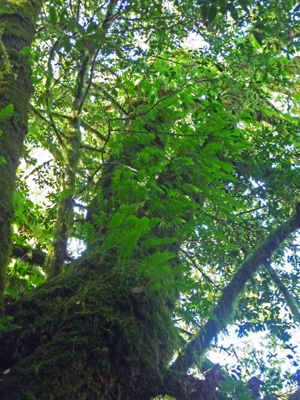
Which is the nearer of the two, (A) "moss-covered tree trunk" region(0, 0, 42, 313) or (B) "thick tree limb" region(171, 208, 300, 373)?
(A) "moss-covered tree trunk" region(0, 0, 42, 313)

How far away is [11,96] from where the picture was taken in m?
3.81

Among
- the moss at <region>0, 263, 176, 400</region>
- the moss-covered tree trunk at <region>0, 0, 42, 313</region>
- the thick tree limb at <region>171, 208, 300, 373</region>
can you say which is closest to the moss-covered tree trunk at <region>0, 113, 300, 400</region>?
the moss at <region>0, 263, 176, 400</region>

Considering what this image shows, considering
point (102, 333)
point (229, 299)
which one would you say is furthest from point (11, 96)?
point (229, 299)

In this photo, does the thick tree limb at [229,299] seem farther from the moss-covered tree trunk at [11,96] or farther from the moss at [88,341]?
the moss-covered tree trunk at [11,96]

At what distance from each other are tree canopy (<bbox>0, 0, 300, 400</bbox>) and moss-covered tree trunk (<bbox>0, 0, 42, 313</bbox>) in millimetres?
12

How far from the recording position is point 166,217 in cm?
401

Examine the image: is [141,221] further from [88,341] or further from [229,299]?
[229,299]

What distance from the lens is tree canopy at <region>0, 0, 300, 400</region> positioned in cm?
262

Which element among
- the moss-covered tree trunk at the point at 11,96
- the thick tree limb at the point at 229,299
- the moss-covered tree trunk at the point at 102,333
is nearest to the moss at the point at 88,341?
the moss-covered tree trunk at the point at 102,333

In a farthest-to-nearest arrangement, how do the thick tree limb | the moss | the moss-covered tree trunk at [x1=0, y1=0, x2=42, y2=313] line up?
1. the thick tree limb
2. the moss-covered tree trunk at [x1=0, y1=0, x2=42, y2=313]
3. the moss

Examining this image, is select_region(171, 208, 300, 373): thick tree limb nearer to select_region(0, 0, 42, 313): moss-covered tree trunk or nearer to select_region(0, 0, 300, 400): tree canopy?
select_region(0, 0, 300, 400): tree canopy

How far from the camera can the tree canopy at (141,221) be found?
8.59 feet

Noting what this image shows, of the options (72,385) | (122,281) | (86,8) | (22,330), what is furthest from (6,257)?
(86,8)

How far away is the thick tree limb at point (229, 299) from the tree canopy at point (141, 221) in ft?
0.04
